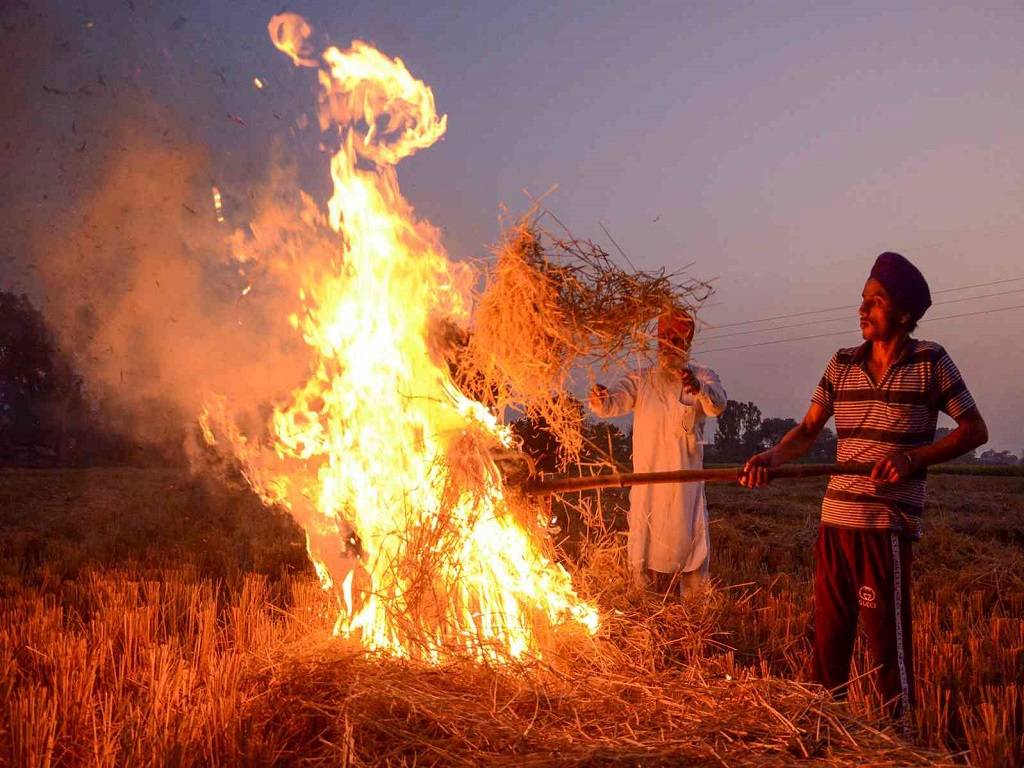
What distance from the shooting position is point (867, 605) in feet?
10.3

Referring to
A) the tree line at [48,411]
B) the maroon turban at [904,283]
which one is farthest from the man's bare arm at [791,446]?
the tree line at [48,411]

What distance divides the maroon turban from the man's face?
0.02 metres

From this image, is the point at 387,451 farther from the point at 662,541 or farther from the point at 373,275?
the point at 662,541

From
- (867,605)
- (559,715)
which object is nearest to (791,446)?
(867,605)

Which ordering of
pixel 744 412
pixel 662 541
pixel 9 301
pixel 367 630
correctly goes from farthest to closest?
pixel 744 412
pixel 9 301
pixel 662 541
pixel 367 630

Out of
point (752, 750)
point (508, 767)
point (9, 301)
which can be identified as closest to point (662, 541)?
point (752, 750)

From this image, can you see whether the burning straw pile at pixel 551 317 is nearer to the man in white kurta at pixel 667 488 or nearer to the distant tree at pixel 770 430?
the man in white kurta at pixel 667 488

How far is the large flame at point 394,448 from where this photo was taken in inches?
140

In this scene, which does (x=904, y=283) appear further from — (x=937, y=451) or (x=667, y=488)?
(x=667, y=488)

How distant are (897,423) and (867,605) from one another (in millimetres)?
776

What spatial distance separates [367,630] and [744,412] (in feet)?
187

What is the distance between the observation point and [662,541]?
4734 mm

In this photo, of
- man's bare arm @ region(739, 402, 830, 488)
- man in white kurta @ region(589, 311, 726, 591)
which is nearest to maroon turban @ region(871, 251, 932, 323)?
man's bare arm @ region(739, 402, 830, 488)

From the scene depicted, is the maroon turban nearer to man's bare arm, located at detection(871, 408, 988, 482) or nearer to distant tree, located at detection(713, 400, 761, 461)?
man's bare arm, located at detection(871, 408, 988, 482)
